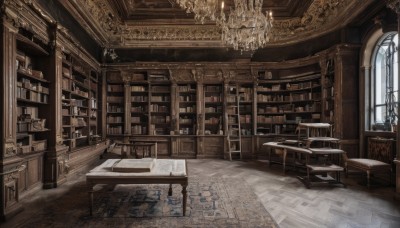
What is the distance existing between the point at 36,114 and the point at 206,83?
484 centimetres

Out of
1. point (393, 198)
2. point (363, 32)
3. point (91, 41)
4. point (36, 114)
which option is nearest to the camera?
point (393, 198)

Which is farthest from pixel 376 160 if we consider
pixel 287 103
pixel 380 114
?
pixel 287 103

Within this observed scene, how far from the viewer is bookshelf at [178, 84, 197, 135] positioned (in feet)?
25.6

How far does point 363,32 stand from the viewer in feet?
18.5

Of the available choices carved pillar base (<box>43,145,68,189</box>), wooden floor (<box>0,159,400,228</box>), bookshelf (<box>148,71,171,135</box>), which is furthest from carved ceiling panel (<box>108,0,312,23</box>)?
wooden floor (<box>0,159,400,228</box>)

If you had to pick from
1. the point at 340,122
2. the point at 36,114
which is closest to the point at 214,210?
the point at 36,114

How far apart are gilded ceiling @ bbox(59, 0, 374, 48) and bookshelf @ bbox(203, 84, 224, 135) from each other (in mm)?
1447

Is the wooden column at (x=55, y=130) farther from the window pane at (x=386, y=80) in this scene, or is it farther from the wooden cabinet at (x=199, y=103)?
the window pane at (x=386, y=80)

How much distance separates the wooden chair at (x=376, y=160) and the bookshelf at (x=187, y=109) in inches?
179

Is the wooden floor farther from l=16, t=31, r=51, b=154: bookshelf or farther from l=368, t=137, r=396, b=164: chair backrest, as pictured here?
l=16, t=31, r=51, b=154: bookshelf

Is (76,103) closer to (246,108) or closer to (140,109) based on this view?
(140,109)

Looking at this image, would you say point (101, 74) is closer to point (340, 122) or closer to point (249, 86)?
point (249, 86)

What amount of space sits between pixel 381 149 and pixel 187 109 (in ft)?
17.1

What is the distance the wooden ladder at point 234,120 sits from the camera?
764 centimetres
